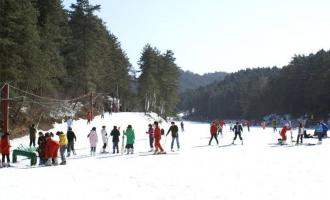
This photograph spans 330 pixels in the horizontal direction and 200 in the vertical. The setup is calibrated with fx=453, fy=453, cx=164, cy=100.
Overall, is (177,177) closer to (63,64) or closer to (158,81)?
(63,64)

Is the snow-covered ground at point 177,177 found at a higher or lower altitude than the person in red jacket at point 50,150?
lower

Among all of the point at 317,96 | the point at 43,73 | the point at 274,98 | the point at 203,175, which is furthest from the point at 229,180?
the point at 274,98

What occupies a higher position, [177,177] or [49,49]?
[49,49]

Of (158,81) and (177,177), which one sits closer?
(177,177)

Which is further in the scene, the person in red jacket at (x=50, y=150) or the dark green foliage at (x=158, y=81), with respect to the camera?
the dark green foliage at (x=158, y=81)

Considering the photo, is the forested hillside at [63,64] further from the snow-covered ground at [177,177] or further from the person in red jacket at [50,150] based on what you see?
the snow-covered ground at [177,177]

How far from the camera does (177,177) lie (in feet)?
56.7

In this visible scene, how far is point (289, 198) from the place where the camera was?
1309cm

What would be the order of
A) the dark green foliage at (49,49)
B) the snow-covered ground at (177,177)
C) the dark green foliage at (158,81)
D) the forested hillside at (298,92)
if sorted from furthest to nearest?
the forested hillside at (298,92), the dark green foliage at (158,81), the dark green foliage at (49,49), the snow-covered ground at (177,177)

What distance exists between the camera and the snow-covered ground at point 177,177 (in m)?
14.0

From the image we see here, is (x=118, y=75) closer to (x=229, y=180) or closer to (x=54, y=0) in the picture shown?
(x=54, y=0)

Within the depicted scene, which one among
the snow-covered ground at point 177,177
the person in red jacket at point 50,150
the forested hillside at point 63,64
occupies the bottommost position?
the snow-covered ground at point 177,177

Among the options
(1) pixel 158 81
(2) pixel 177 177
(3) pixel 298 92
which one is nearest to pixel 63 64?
(1) pixel 158 81

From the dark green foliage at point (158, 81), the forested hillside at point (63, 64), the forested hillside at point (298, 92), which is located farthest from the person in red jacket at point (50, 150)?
the forested hillside at point (298, 92)
